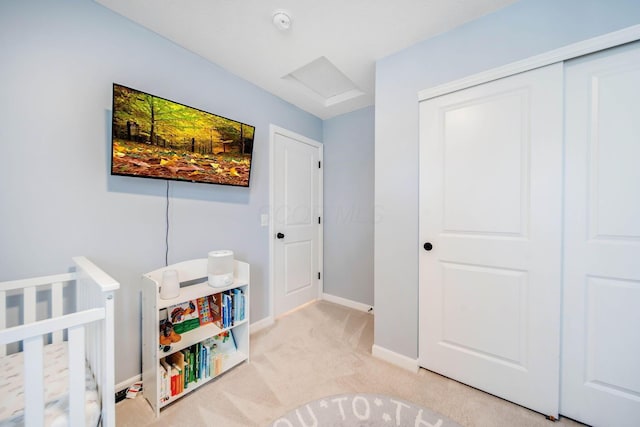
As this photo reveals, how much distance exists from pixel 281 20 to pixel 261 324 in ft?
8.15

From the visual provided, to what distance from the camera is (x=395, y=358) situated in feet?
5.80

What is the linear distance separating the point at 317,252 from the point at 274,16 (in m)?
2.36

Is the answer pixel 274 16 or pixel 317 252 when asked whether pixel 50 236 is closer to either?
pixel 274 16

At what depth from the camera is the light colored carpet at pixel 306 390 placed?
1.29m

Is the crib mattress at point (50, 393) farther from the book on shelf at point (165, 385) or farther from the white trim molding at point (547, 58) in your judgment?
the white trim molding at point (547, 58)

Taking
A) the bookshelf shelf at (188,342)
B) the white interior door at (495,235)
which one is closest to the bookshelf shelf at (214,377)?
the bookshelf shelf at (188,342)

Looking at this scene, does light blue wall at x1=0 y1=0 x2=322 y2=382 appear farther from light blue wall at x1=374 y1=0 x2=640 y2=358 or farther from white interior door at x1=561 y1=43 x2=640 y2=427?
white interior door at x1=561 y1=43 x2=640 y2=427

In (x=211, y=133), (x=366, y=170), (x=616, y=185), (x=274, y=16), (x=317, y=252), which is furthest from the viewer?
(x=317, y=252)

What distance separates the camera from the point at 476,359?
1498mm

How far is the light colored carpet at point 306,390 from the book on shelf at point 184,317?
397 mm

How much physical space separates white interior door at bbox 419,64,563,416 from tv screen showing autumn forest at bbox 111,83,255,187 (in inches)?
58.0

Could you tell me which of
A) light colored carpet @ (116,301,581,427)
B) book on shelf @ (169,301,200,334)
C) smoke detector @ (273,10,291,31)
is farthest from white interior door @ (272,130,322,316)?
smoke detector @ (273,10,291,31)

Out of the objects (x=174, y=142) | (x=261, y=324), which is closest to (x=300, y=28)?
(x=174, y=142)

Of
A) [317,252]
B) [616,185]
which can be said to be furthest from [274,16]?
[317,252]
